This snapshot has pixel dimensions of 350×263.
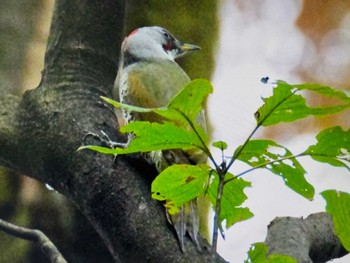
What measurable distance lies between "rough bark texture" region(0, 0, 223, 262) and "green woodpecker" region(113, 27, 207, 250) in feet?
0.10

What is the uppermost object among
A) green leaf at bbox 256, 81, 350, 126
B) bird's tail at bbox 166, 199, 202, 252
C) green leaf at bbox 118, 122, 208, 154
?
bird's tail at bbox 166, 199, 202, 252

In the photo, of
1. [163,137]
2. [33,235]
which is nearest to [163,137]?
[163,137]

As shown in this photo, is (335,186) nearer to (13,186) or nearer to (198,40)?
(198,40)

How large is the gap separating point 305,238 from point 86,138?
0.25 metres

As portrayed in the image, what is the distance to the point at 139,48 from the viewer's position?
0.99m

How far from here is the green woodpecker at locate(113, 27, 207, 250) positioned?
0.79m

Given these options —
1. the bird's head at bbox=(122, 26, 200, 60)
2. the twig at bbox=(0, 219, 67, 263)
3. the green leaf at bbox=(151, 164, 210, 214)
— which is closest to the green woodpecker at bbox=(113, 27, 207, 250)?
the bird's head at bbox=(122, 26, 200, 60)

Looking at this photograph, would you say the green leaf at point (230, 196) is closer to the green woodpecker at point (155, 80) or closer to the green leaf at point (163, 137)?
the green leaf at point (163, 137)

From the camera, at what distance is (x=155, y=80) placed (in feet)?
3.01

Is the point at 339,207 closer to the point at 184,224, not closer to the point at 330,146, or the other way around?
the point at 330,146

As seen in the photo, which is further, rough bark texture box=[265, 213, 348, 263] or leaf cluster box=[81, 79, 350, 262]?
rough bark texture box=[265, 213, 348, 263]

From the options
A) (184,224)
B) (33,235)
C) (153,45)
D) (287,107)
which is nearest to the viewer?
(287,107)

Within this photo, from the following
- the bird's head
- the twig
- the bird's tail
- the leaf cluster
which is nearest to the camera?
the leaf cluster

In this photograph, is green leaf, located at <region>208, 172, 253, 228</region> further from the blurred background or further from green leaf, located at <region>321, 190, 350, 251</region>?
the blurred background
